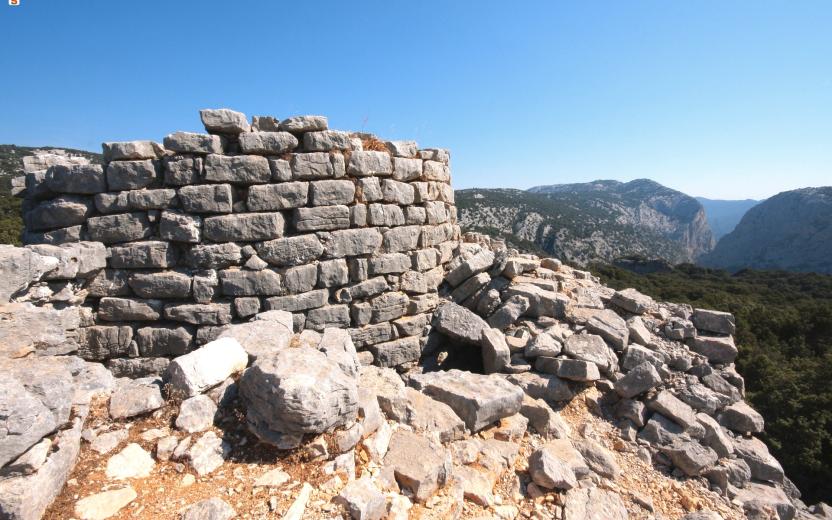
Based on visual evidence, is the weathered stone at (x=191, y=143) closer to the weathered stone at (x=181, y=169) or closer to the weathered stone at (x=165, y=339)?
the weathered stone at (x=181, y=169)

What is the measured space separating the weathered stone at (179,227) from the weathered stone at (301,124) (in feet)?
5.98

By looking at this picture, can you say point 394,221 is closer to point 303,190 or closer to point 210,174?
point 303,190

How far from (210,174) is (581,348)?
595 centimetres

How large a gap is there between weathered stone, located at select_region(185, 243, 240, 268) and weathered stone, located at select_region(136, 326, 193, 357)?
3.03ft

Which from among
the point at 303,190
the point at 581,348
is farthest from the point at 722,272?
the point at 303,190

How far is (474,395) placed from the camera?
15.5 ft

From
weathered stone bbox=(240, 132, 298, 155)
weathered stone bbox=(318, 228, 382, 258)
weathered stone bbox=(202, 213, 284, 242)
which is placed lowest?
weathered stone bbox=(318, 228, 382, 258)

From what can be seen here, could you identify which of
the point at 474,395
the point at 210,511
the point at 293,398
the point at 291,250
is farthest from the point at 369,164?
the point at 210,511

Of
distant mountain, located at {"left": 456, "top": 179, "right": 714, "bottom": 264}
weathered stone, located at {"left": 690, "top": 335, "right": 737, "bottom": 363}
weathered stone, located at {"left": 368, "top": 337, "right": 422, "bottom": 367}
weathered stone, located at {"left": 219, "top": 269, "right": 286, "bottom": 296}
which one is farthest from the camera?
distant mountain, located at {"left": 456, "top": 179, "right": 714, "bottom": 264}

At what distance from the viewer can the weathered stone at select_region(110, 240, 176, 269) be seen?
554 cm

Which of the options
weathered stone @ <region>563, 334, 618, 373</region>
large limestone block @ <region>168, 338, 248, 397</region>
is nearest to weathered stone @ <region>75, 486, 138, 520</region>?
large limestone block @ <region>168, 338, 248, 397</region>

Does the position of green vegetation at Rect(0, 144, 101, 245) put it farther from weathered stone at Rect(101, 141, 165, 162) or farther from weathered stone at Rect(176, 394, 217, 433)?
weathered stone at Rect(176, 394, 217, 433)

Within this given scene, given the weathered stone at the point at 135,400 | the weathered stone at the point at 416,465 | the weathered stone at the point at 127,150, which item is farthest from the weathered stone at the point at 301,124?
the weathered stone at the point at 416,465

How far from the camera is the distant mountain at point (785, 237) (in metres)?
74.9
